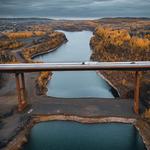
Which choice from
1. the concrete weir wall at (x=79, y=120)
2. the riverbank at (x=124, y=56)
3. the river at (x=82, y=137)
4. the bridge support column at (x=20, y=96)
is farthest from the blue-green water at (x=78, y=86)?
the river at (x=82, y=137)

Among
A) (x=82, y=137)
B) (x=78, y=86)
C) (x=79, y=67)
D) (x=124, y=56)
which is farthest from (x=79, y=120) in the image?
(x=124, y=56)

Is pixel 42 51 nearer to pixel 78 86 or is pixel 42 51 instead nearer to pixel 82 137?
pixel 78 86

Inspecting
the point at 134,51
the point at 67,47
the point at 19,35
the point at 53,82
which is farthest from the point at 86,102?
the point at 19,35

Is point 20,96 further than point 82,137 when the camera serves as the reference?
Yes

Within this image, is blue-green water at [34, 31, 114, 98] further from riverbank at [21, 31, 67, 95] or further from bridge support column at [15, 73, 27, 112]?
bridge support column at [15, 73, 27, 112]

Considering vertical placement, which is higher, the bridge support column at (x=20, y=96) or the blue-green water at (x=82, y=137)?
the bridge support column at (x=20, y=96)

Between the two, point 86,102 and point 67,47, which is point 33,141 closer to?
point 86,102

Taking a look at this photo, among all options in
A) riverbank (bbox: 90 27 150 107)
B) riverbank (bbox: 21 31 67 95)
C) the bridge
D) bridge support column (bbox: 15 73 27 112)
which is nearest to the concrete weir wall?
the bridge

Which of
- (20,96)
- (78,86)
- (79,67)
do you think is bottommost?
(78,86)

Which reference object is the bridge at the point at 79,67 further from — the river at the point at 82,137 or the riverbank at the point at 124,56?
the riverbank at the point at 124,56
